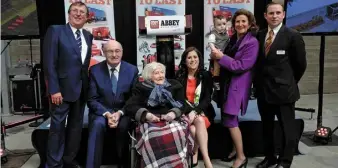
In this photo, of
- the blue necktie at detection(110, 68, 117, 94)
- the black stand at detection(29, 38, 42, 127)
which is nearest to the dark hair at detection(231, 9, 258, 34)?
the blue necktie at detection(110, 68, 117, 94)

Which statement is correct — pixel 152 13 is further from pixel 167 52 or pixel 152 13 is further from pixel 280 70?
pixel 280 70

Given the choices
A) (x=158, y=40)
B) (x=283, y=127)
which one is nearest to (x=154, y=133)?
(x=158, y=40)

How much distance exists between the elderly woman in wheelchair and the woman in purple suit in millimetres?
410

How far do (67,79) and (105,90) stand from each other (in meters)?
0.32

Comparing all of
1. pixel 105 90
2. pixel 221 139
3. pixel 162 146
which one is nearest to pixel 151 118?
pixel 162 146

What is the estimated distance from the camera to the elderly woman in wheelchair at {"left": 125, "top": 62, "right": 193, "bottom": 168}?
9.31 feet

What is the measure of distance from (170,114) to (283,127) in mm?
946

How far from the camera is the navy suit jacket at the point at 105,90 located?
3.14 m

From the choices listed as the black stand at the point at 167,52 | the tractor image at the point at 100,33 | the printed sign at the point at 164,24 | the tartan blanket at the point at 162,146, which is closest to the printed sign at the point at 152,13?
the tractor image at the point at 100,33

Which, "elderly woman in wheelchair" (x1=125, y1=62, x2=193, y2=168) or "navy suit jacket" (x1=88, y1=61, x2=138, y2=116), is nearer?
"elderly woman in wheelchair" (x1=125, y1=62, x2=193, y2=168)

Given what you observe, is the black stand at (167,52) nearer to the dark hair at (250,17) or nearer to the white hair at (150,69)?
the white hair at (150,69)

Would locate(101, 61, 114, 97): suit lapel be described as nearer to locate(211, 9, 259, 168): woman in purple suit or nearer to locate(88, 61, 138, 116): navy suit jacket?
locate(88, 61, 138, 116): navy suit jacket

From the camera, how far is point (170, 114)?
2955 millimetres

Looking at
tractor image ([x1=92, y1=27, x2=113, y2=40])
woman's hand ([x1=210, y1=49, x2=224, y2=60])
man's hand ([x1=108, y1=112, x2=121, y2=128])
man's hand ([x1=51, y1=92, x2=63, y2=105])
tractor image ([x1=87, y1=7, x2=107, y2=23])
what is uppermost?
tractor image ([x1=87, y1=7, x2=107, y2=23])
